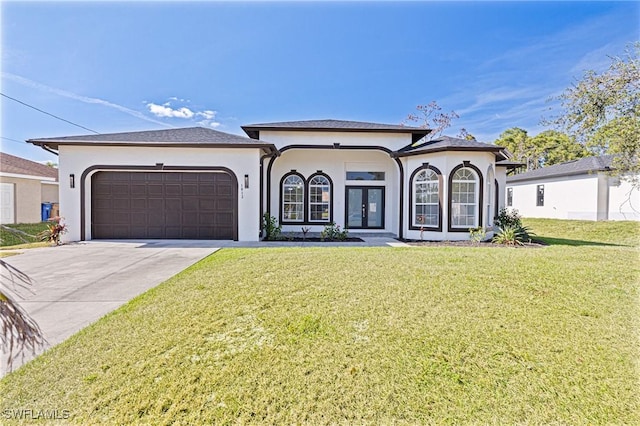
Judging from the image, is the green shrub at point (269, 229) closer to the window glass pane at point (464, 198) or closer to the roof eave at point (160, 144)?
the roof eave at point (160, 144)

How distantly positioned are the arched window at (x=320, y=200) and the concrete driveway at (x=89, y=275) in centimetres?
506

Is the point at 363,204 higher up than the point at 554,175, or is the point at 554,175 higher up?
the point at 554,175

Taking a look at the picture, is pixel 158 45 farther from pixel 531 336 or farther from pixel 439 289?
pixel 531 336

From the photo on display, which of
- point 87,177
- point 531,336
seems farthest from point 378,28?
point 87,177

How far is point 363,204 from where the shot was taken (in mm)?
14031

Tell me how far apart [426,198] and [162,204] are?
32.6 ft

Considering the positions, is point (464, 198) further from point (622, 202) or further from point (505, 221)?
point (622, 202)

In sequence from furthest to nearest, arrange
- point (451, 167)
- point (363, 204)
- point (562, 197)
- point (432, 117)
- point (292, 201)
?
point (432, 117), point (562, 197), point (363, 204), point (292, 201), point (451, 167)

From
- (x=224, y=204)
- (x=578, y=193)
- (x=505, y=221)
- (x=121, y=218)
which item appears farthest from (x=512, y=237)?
(x=121, y=218)

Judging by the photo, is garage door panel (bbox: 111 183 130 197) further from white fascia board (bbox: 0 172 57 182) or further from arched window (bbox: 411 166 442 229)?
arched window (bbox: 411 166 442 229)

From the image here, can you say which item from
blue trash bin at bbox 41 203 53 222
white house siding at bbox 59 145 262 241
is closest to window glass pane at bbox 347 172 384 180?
white house siding at bbox 59 145 262 241

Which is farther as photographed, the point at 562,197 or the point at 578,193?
the point at 562,197

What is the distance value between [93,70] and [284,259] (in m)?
12.6

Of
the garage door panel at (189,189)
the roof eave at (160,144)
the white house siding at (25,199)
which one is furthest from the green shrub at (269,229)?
the white house siding at (25,199)
